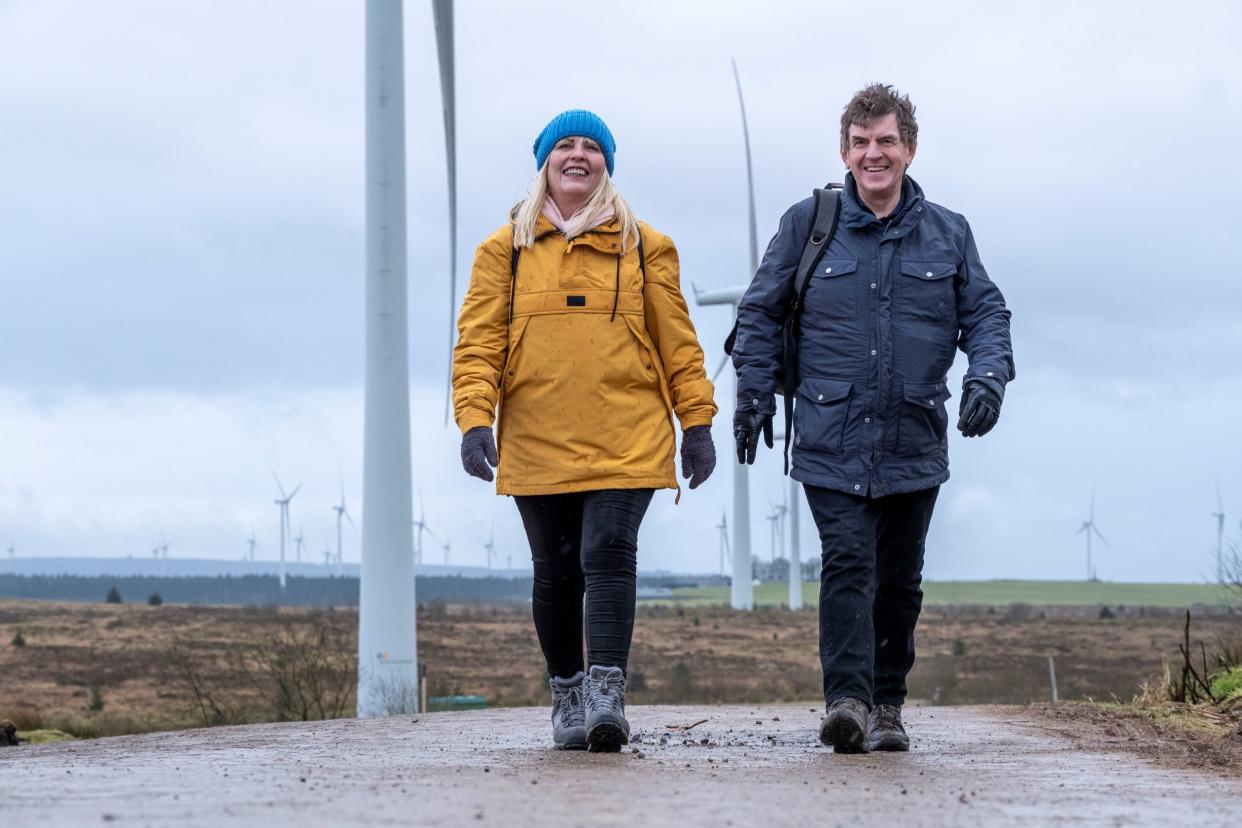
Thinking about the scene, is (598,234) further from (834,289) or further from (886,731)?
(886,731)

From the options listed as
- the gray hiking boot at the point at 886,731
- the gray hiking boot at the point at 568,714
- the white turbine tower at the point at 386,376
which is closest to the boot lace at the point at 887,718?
the gray hiking boot at the point at 886,731

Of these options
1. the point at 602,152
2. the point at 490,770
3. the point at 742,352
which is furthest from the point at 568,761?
the point at 602,152

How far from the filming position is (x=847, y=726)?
6168 millimetres

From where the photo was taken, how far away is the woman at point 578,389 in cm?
626

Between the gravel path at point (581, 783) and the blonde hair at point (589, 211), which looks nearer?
the gravel path at point (581, 783)

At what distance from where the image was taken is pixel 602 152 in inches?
262

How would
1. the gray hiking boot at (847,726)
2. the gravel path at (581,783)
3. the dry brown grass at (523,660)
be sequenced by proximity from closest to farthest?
the gravel path at (581,783)
the gray hiking boot at (847,726)
the dry brown grass at (523,660)

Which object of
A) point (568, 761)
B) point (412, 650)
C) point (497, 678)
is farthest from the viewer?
point (497, 678)

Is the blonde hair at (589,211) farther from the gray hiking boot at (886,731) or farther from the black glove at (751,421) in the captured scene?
the gray hiking boot at (886,731)

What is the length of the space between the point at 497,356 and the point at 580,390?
1.12 feet

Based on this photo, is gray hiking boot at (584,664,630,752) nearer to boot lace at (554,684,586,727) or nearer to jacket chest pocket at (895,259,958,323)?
boot lace at (554,684,586,727)

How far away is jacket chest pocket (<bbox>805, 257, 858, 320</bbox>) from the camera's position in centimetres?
650

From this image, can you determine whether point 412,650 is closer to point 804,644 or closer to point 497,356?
point 497,356

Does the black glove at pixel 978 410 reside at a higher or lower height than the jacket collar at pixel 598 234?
lower
